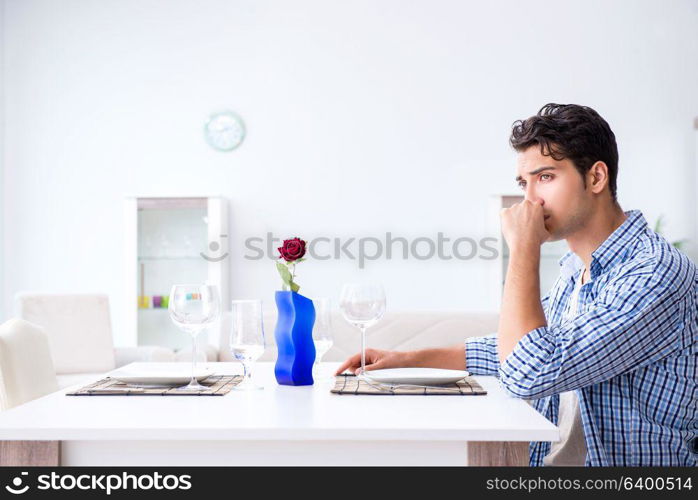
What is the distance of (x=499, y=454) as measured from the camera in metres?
1.14

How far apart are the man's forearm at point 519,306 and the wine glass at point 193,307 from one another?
0.56 meters

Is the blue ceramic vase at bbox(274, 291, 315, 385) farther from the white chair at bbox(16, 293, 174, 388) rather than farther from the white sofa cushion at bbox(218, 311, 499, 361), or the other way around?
the white chair at bbox(16, 293, 174, 388)

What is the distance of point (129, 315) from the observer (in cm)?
494

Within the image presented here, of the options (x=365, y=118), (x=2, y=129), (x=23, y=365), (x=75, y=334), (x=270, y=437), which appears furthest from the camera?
(x=2, y=129)

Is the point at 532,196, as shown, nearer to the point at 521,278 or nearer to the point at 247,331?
the point at 521,278

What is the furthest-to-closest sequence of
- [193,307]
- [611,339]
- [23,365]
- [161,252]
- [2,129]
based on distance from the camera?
[2,129]
[161,252]
[23,365]
[193,307]
[611,339]

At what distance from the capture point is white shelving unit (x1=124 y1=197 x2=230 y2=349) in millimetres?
4918

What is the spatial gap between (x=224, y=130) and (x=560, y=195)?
4.03 m

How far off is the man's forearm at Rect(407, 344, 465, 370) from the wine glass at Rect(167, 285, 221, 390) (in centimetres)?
51

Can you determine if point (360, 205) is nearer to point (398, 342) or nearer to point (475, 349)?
point (398, 342)

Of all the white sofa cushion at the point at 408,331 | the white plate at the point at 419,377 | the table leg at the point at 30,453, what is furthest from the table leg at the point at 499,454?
the white sofa cushion at the point at 408,331

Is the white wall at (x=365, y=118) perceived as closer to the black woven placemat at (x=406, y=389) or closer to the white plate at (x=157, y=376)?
the white plate at (x=157, y=376)

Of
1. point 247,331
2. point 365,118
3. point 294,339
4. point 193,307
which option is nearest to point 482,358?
point 294,339
